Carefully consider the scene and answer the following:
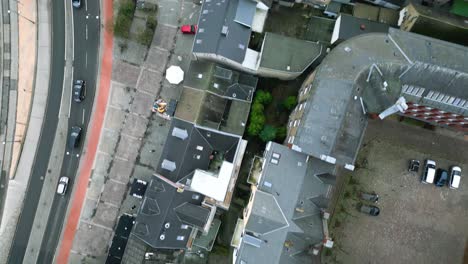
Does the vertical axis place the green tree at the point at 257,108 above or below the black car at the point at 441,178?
above

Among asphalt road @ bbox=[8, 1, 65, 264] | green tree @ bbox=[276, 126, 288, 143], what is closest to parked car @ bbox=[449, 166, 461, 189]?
green tree @ bbox=[276, 126, 288, 143]

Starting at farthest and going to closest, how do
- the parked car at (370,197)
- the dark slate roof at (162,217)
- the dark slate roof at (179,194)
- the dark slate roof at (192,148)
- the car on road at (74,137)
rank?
1. the car on road at (74,137)
2. the parked car at (370,197)
3. the dark slate roof at (192,148)
4. the dark slate roof at (179,194)
5. the dark slate roof at (162,217)

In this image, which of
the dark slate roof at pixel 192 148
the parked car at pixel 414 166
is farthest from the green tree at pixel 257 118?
the parked car at pixel 414 166

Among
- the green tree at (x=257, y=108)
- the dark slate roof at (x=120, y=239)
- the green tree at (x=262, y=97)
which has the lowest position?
the dark slate roof at (x=120, y=239)

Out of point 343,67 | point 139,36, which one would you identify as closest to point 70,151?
point 139,36

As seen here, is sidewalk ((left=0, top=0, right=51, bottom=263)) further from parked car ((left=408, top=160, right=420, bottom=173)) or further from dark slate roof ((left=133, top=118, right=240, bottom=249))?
parked car ((left=408, top=160, right=420, bottom=173))

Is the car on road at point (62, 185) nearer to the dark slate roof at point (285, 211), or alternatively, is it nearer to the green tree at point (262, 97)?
the dark slate roof at point (285, 211)

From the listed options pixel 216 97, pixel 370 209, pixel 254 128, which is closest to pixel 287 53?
pixel 254 128

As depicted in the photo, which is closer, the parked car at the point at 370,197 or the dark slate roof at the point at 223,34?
the dark slate roof at the point at 223,34
